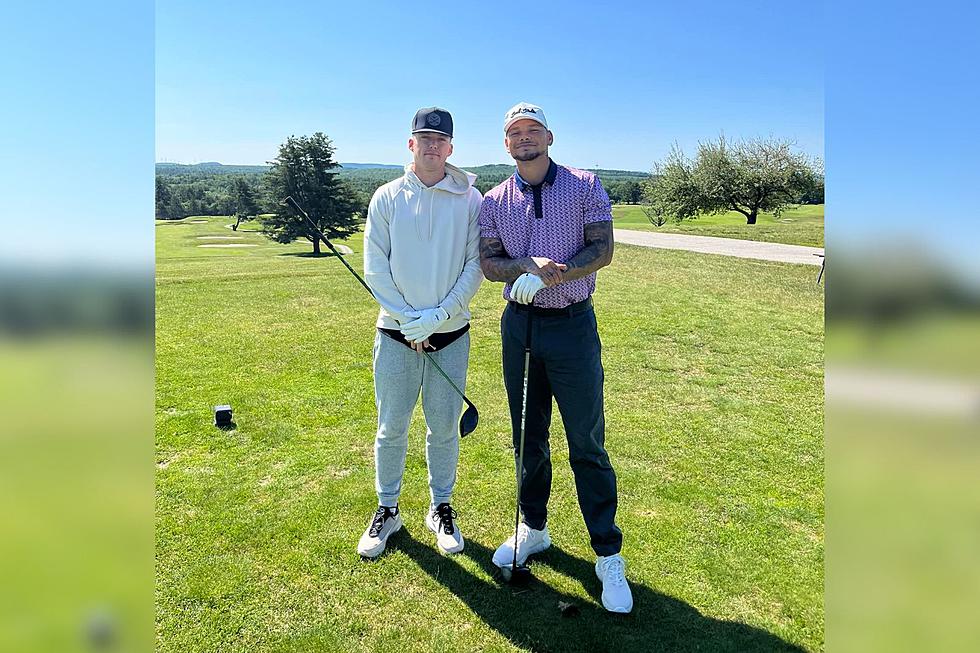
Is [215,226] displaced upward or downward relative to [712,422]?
upward

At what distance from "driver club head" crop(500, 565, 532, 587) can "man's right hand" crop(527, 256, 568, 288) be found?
1.54m

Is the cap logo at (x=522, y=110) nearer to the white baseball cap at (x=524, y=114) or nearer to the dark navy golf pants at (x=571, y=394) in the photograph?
the white baseball cap at (x=524, y=114)

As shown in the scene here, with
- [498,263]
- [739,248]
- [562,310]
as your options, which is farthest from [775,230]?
[498,263]

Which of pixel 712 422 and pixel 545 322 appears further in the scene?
pixel 712 422

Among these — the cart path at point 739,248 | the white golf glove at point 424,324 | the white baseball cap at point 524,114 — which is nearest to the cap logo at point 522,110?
the white baseball cap at point 524,114

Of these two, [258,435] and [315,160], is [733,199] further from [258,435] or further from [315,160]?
[258,435]

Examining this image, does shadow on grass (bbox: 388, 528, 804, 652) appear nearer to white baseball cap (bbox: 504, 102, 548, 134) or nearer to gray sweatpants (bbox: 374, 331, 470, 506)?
gray sweatpants (bbox: 374, 331, 470, 506)

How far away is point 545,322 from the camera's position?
2.96 meters

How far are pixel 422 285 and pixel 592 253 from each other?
941mm

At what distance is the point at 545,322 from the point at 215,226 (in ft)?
98.5

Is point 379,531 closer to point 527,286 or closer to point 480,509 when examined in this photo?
point 480,509

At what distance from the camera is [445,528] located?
11.7 feet
